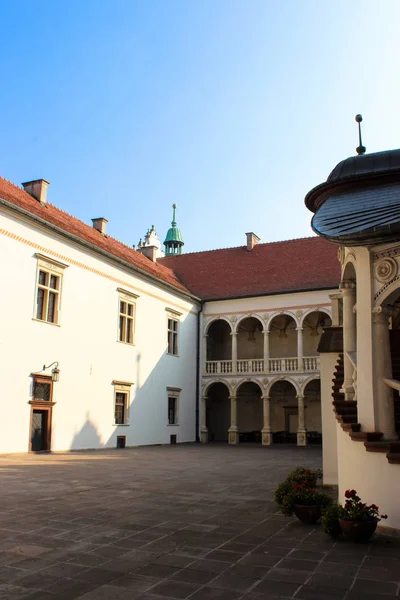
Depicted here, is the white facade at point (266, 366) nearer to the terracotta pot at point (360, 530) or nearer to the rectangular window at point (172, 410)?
the rectangular window at point (172, 410)

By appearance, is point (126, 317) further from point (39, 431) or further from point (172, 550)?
point (172, 550)

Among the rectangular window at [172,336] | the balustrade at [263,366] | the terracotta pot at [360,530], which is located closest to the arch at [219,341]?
the balustrade at [263,366]

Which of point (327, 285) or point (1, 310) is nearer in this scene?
point (1, 310)

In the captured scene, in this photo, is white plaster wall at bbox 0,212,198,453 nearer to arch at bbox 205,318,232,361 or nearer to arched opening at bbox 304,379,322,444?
arch at bbox 205,318,232,361

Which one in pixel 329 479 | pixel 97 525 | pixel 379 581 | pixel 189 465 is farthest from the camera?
pixel 189 465

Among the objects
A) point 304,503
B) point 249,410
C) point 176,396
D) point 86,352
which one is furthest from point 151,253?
point 304,503

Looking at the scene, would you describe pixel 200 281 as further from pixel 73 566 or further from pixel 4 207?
pixel 73 566

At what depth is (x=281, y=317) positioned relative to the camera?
3300cm

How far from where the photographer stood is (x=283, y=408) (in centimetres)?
3428

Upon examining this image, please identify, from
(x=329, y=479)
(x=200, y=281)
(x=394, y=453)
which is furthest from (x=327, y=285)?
(x=394, y=453)

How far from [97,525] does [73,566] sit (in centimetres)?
197

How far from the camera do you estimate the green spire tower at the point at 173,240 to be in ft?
171

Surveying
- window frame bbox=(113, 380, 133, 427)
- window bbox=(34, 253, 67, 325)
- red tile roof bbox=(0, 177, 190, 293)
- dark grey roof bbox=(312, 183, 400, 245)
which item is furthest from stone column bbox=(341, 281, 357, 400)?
window frame bbox=(113, 380, 133, 427)

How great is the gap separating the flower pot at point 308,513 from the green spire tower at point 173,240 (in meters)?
45.4
